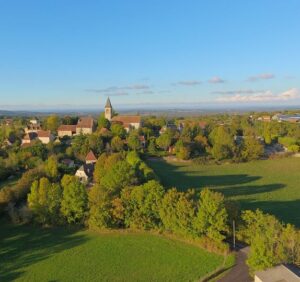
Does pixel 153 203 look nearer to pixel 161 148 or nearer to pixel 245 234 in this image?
pixel 245 234

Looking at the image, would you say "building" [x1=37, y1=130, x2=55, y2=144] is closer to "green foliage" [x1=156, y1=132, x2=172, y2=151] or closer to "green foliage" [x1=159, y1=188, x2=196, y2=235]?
"green foliage" [x1=156, y1=132, x2=172, y2=151]

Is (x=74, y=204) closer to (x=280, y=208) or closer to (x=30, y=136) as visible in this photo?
(x=280, y=208)

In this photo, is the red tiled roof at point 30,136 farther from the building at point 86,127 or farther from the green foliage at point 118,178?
the green foliage at point 118,178

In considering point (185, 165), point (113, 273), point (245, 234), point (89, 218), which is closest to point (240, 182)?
point (185, 165)

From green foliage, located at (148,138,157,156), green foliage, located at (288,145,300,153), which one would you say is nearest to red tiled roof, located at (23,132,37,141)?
green foliage, located at (148,138,157,156)

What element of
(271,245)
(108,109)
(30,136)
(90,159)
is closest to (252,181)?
(90,159)

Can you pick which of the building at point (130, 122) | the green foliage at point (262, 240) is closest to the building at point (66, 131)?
the building at point (130, 122)

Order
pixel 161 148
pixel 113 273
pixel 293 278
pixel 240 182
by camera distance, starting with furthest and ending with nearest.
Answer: pixel 161 148
pixel 240 182
pixel 113 273
pixel 293 278
